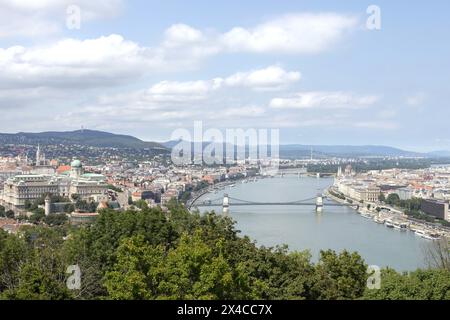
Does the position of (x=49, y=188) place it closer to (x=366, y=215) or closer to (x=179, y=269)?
(x=366, y=215)

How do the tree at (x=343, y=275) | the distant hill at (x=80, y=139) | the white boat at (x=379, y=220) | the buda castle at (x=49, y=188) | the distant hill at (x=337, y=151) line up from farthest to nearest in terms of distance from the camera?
the distant hill at (x=337, y=151), the distant hill at (x=80, y=139), the buda castle at (x=49, y=188), the white boat at (x=379, y=220), the tree at (x=343, y=275)

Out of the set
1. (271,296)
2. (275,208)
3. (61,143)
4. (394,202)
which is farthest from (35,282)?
(61,143)

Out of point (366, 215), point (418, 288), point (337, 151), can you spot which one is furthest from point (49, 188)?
point (337, 151)

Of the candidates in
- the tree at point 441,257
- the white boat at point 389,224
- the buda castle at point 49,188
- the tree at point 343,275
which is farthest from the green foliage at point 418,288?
the buda castle at point 49,188
